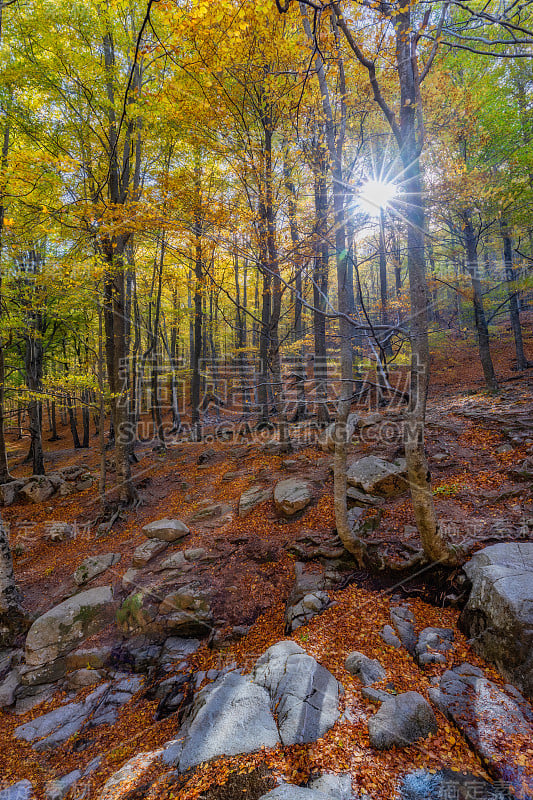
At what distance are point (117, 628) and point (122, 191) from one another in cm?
1066

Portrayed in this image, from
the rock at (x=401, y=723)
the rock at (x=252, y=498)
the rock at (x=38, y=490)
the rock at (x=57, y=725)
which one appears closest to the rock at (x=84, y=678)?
the rock at (x=57, y=725)

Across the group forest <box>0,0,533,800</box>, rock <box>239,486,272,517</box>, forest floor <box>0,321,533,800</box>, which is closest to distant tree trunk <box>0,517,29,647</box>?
forest <box>0,0,533,800</box>

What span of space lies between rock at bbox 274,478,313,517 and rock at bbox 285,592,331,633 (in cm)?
217

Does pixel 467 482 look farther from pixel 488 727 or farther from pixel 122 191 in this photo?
pixel 122 191

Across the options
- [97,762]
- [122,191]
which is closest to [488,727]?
[97,762]

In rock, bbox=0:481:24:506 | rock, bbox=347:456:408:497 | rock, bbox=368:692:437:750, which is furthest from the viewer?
rock, bbox=0:481:24:506

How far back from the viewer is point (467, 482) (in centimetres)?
621

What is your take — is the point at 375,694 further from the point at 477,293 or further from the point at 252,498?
the point at 477,293

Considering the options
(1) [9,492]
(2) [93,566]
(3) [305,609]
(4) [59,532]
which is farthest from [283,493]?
(1) [9,492]

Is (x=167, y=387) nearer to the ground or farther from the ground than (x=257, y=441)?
farther from the ground

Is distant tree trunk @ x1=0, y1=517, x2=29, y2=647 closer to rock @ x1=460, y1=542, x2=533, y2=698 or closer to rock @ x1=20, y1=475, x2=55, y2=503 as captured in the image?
rock @ x1=20, y1=475, x2=55, y2=503

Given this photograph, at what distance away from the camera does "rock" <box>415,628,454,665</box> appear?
3.45 meters

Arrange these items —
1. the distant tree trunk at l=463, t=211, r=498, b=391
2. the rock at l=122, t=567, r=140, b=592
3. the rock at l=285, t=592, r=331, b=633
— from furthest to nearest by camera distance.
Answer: the distant tree trunk at l=463, t=211, r=498, b=391, the rock at l=122, t=567, r=140, b=592, the rock at l=285, t=592, r=331, b=633

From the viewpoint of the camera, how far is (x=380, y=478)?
670cm
